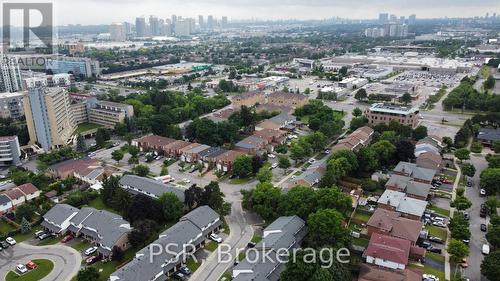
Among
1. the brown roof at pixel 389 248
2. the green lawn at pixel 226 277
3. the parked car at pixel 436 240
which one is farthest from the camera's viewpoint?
the parked car at pixel 436 240

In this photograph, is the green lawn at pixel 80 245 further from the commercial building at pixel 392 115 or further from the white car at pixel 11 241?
the commercial building at pixel 392 115

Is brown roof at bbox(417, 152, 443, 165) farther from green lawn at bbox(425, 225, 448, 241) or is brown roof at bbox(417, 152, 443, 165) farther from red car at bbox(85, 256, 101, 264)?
red car at bbox(85, 256, 101, 264)

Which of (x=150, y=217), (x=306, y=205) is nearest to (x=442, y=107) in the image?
(x=306, y=205)

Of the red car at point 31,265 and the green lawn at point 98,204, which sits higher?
the green lawn at point 98,204

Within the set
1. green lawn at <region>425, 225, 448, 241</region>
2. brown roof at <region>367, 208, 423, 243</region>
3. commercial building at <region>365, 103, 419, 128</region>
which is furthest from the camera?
commercial building at <region>365, 103, 419, 128</region>

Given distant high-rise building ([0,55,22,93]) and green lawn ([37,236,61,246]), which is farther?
distant high-rise building ([0,55,22,93])

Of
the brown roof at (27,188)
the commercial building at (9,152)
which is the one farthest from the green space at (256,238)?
the commercial building at (9,152)

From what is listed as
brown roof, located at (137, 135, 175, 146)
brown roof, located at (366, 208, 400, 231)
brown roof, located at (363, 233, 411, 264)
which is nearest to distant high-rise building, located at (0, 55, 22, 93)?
brown roof, located at (137, 135, 175, 146)

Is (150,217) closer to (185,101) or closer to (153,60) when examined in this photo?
(185,101)
